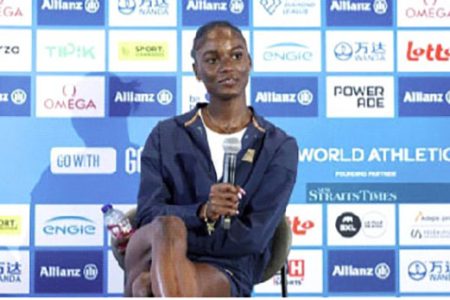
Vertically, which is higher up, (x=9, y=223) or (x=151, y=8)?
(x=151, y=8)

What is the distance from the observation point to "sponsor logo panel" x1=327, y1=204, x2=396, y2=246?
403 cm

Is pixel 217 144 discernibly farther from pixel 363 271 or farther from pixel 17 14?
pixel 17 14

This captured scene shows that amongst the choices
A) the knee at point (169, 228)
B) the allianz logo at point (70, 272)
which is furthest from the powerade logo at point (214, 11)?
the knee at point (169, 228)

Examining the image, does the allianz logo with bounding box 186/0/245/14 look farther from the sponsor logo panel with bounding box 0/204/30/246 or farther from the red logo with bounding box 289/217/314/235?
the sponsor logo panel with bounding box 0/204/30/246

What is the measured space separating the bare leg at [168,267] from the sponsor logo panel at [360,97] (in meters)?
1.54

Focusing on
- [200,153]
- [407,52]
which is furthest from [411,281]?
[200,153]

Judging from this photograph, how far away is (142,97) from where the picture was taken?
402 cm

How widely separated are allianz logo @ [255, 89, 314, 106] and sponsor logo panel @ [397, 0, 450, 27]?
1.81 feet

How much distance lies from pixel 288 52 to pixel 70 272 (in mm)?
1451

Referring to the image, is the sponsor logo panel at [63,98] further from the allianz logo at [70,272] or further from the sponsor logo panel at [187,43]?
the allianz logo at [70,272]

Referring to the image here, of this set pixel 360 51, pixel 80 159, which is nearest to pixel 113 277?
pixel 80 159

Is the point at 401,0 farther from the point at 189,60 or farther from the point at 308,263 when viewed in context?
the point at 308,263

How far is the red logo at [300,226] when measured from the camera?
4.04 metres

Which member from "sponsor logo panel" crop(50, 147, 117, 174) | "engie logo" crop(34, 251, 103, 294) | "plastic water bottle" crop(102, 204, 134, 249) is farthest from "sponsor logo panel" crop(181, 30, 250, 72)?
"plastic water bottle" crop(102, 204, 134, 249)
